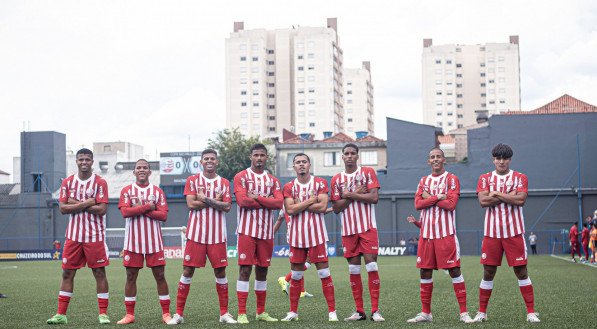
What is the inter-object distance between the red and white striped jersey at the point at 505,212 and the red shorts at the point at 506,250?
8 cm

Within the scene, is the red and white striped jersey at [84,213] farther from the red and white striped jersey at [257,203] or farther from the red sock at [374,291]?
the red sock at [374,291]

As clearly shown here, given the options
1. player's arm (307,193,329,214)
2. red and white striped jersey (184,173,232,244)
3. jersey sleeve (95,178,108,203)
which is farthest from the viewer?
jersey sleeve (95,178,108,203)

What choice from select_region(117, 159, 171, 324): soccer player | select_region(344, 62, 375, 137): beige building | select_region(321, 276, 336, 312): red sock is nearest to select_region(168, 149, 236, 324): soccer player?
select_region(117, 159, 171, 324): soccer player

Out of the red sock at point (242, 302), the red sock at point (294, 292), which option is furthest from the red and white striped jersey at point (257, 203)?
the red sock at point (242, 302)

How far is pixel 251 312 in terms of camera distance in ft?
44.0

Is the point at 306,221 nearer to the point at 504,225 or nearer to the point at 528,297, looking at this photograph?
the point at 504,225

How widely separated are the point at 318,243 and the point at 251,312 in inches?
96.8

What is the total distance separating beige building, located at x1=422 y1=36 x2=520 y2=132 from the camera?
15588 cm

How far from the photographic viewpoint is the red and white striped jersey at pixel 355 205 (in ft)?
39.0

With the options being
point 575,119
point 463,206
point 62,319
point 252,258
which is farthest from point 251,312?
point 575,119

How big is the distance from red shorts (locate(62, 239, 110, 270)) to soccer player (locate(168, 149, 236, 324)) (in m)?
1.35

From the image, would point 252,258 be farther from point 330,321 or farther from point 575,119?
point 575,119

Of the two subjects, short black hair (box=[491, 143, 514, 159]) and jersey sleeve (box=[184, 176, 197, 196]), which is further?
jersey sleeve (box=[184, 176, 197, 196])

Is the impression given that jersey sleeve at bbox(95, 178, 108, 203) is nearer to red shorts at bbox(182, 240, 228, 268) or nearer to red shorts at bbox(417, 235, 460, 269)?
red shorts at bbox(182, 240, 228, 268)
